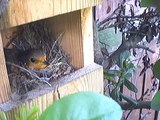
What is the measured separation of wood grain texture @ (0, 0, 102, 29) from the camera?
51 centimetres

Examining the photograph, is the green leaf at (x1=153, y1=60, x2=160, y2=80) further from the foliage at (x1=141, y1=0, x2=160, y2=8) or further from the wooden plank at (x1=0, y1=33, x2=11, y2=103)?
the wooden plank at (x1=0, y1=33, x2=11, y2=103)

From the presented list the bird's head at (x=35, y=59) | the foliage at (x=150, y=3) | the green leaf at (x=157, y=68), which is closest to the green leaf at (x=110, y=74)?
the green leaf at (x=157, y=68)

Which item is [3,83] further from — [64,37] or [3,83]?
[64,37]

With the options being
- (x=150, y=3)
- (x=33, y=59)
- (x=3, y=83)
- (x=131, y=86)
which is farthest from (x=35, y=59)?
(x=131, y=86)

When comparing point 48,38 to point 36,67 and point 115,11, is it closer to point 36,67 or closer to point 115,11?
point 36,67

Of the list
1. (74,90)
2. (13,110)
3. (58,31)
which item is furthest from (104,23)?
(13,110)

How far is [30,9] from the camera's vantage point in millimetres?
534

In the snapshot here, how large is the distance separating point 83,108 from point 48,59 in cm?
23

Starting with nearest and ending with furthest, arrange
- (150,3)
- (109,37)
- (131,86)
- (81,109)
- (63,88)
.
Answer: (81,109) → (63,88) → (150,3) → (109,37) → (131,86)

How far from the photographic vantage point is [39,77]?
2.15 feet

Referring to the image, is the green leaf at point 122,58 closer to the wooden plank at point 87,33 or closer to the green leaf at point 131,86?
the green leaf at point 131,86

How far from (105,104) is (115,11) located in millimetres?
765

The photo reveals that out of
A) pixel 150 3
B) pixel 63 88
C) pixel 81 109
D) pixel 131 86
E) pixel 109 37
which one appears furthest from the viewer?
pixel 131 86

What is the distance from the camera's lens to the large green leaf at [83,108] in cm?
50
